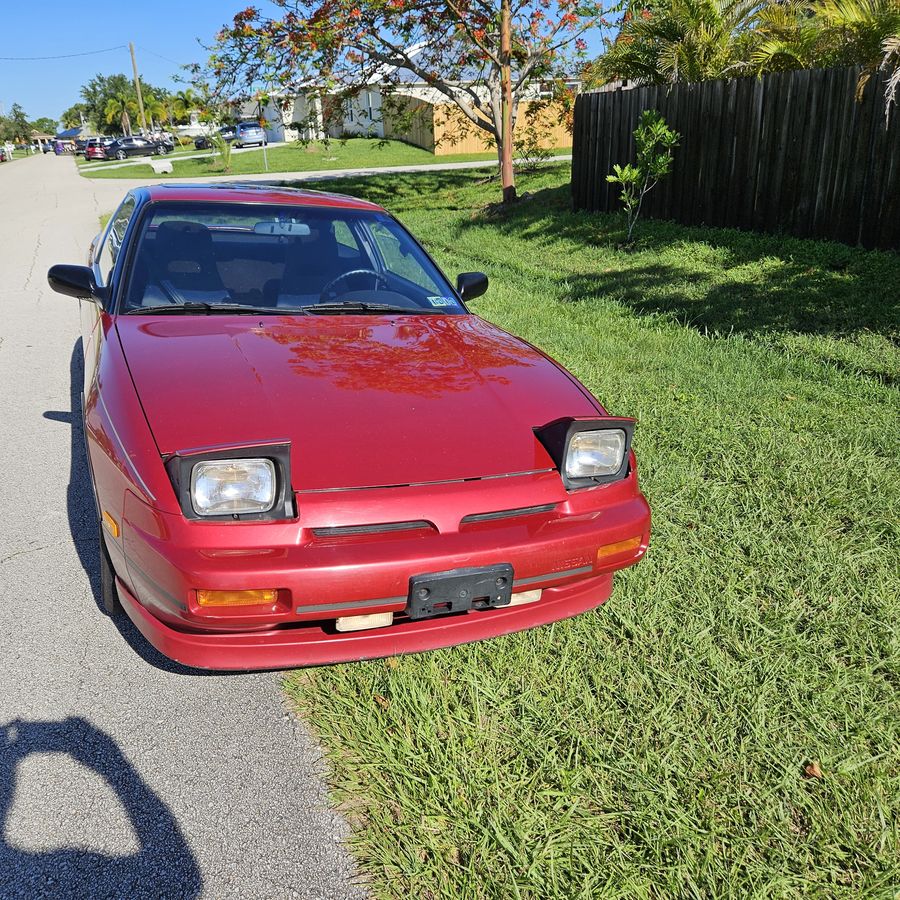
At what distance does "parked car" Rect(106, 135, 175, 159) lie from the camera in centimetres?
5091

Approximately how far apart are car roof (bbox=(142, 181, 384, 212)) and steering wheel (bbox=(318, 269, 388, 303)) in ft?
1.71

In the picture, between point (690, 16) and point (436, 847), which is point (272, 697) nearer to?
point (436, 847)

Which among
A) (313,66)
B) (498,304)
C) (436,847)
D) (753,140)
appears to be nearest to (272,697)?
(436,847)

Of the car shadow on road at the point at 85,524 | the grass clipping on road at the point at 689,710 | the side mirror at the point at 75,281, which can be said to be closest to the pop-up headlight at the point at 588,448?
the grass clipping on road at the point at 689,710

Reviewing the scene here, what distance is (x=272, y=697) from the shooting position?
2.54m

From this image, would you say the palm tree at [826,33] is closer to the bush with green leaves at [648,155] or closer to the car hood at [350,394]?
the bush with green leaves at [648,155]

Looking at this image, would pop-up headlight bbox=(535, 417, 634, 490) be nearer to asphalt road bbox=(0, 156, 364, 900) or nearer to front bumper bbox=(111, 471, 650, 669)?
front bumper bbox=(111, 471, 650, 669)

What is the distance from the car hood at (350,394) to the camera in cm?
229

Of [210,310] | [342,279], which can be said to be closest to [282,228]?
[342,279]

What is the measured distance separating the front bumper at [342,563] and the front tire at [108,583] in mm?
282

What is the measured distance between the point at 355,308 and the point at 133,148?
183 feet

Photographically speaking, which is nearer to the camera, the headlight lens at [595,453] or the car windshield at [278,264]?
the headlight lens at [595,453]

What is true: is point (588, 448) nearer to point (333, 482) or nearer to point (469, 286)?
point (333, 482)

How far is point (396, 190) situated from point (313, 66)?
5881 millimetres
